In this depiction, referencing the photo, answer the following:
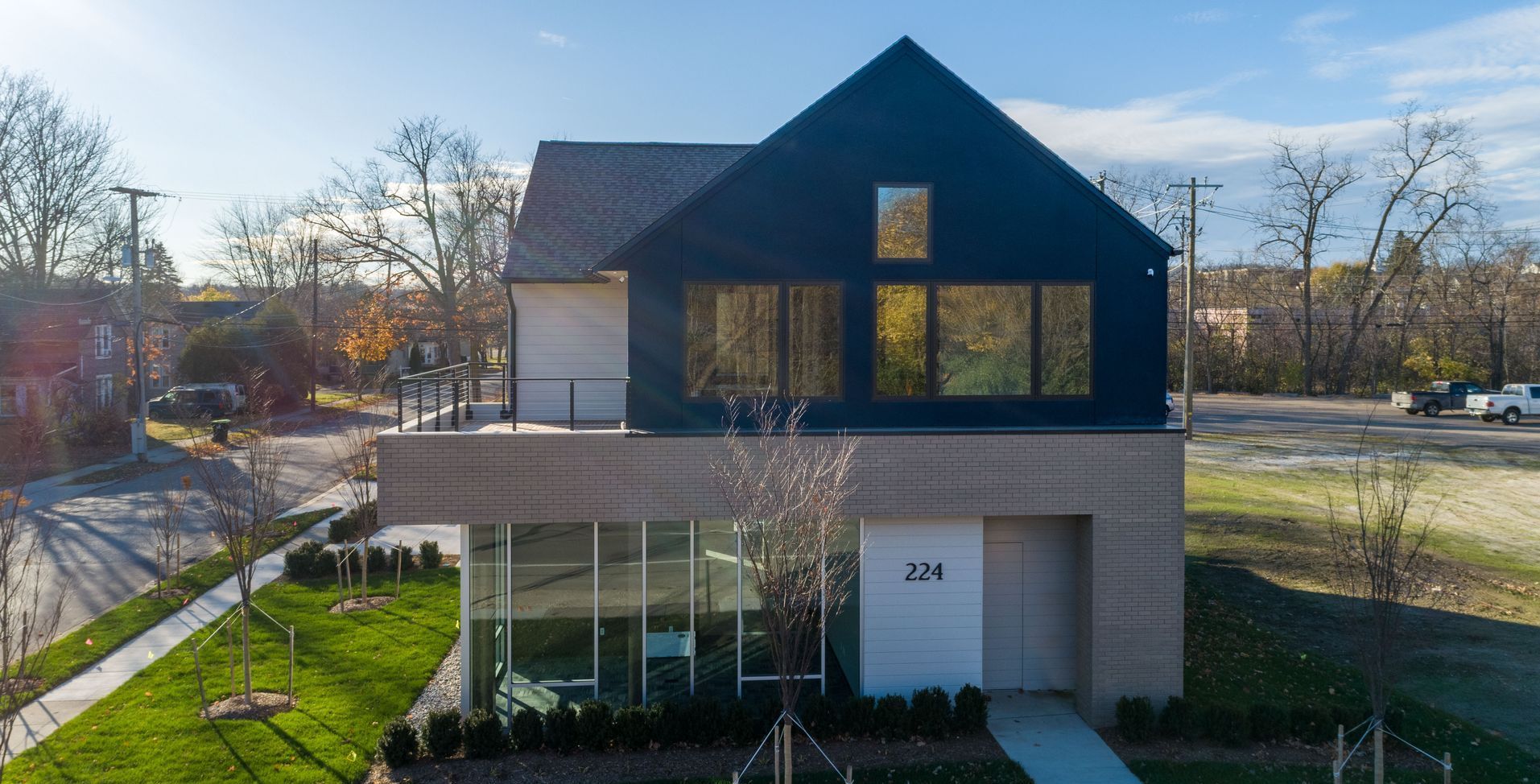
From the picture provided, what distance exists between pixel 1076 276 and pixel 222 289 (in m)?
99.7

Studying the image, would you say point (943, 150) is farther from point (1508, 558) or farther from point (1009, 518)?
point (1508, 558)

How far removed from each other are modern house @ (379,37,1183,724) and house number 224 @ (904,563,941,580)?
3 centimetres

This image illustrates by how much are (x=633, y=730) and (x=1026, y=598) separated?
241 inches

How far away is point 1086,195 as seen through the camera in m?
13.0

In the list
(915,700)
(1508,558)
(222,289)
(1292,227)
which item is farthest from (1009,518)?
(222,289)

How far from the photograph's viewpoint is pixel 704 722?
11.6 m

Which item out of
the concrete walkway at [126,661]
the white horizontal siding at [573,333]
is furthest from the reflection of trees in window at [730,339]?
the concrete walkway at [126,661]

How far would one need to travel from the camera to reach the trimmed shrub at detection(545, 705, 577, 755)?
37.5 ft

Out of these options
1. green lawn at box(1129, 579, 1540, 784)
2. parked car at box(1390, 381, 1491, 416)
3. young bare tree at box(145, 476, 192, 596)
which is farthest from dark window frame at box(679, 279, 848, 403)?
parked car at box(1390, 381, 1491, 416)

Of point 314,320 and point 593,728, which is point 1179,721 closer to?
point 593,728

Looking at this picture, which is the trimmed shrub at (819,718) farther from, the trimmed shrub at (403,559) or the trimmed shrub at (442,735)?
the trimmed shrub at (403,559)

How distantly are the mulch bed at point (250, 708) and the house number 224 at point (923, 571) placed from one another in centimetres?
898

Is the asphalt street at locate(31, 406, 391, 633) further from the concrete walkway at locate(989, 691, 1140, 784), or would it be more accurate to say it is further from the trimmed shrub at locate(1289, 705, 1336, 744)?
the trimmed shrub at locate(1289, 705, 1336, 744)

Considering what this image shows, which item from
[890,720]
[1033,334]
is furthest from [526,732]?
[1033,334]
